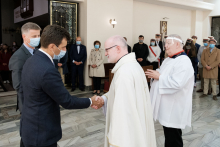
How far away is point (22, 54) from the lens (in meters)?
2.53

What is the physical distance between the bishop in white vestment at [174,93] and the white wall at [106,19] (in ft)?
15.5

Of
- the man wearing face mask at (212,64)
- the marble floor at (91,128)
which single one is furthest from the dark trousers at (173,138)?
the man wearing face mask at (212,64)

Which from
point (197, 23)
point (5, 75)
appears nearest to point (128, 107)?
point (5, 75)

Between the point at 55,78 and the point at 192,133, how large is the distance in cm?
290

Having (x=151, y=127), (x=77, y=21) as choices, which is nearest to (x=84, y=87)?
(x=77, y=21)

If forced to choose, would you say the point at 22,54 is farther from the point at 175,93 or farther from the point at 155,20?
the point at 155,20

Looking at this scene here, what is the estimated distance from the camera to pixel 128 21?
7738mm

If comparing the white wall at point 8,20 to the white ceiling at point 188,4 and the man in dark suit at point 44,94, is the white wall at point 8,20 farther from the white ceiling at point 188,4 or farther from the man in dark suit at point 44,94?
the man in dark suit at point 44,94

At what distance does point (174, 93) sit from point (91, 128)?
74.1 inches

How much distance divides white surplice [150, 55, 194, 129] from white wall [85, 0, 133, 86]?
4.72 meters

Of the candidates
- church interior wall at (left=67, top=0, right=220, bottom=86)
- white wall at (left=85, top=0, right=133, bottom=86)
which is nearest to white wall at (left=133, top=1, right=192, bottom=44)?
church interior wall at (left=67, top=0, right=220, bottom=86)

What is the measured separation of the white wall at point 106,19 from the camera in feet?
22.4

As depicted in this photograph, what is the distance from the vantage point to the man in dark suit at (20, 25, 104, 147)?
1483mm

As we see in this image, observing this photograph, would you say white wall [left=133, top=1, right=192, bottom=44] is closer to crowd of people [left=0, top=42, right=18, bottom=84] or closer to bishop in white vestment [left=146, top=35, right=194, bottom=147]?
crowd of people [left=0, top=42, right=18, bottom=84]
